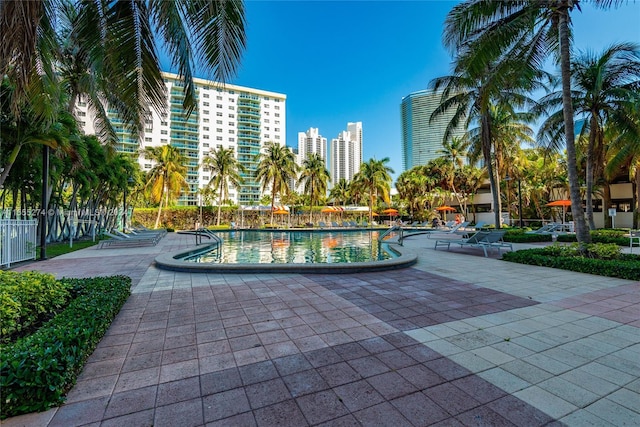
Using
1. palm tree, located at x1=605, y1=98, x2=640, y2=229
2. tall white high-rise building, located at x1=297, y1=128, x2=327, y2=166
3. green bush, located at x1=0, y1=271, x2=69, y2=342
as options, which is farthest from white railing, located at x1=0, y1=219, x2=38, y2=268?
tall white high-rise building, located at x1=297, y1=128, x2=327, y2=166

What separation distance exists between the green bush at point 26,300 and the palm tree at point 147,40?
245cm

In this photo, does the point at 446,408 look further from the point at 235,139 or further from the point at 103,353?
the point at 235,139

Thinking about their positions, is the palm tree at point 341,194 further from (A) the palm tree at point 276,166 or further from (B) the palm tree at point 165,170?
(B) the palm tree at point 165,170

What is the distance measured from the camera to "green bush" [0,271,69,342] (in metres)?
3.01

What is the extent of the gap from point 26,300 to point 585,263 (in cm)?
1052

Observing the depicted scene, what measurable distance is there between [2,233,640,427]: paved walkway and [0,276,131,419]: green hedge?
105 mm

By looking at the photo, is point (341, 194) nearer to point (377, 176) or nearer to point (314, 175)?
point (314, 175)

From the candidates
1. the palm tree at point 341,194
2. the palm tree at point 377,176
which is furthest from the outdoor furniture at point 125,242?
the palm tree at point 341,194

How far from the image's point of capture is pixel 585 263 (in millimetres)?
7117

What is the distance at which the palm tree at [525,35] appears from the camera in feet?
27.7

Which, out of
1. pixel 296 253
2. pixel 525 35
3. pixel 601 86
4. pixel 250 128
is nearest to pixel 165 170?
pixel 296 253

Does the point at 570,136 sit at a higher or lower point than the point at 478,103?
lower

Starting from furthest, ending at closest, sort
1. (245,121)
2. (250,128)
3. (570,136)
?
(250,128)
(245,121)
(570,136)

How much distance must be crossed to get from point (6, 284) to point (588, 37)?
17854mm
